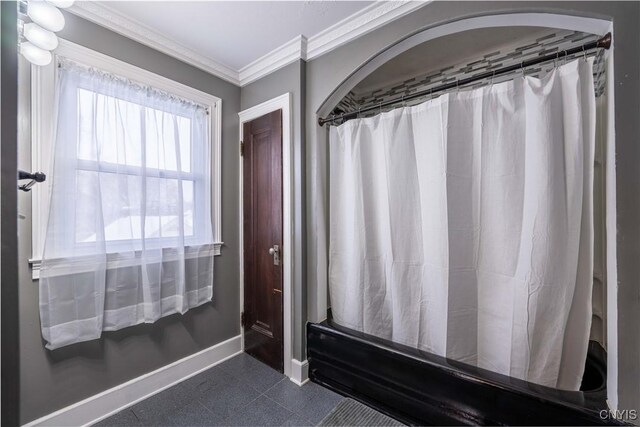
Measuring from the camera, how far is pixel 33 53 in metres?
1.22

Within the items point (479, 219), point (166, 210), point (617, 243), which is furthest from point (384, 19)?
point (166, 210)

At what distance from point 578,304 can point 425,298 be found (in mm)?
683

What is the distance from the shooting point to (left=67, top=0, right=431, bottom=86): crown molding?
156cm

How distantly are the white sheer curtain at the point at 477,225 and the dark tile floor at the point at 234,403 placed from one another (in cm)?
59

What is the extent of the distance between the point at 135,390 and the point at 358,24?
2.85 m

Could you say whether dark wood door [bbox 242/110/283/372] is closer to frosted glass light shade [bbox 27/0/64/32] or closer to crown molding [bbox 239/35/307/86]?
crown molding [bbox 239/35/307/86]

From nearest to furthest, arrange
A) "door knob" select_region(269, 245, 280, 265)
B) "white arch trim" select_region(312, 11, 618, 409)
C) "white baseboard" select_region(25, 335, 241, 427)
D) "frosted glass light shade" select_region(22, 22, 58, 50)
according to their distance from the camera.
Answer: "white arch trim" select_region(312, 11, 618, 409), "frosted glass light shade" select_region(22, 22, 58, 50), "white baseboard" select_region(25, 335, 241, 427), "door knob" select_region(269, 245, 280, 265)

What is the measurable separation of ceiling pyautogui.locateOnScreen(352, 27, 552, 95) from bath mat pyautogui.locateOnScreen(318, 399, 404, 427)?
8.42 ft

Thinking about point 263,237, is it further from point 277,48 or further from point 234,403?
point 277,48

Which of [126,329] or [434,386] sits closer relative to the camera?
[434,386]

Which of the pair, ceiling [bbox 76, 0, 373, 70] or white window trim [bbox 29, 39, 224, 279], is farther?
ceiling [bbox 76, 0, 373, 70]

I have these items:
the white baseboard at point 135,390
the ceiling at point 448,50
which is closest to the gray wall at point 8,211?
the white baseboard at point 135,390


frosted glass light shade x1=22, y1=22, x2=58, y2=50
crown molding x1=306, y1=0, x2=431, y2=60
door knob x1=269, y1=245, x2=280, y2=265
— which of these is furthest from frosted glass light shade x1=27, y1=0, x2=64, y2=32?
door knob x1=269, y1=245, x2=280, y2=265

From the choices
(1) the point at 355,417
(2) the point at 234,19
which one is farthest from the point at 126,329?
(2) the point at 234,19
